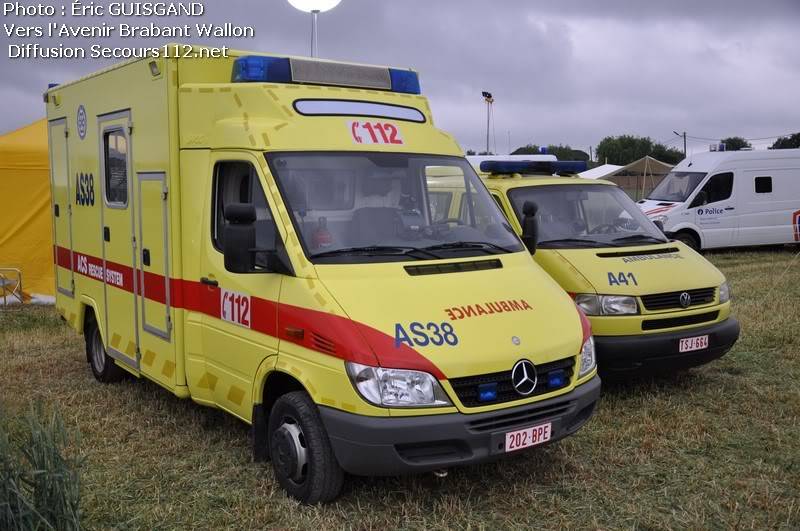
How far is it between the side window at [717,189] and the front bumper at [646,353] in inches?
424

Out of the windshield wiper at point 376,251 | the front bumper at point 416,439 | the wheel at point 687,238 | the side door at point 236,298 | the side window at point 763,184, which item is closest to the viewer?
the front bumper at point 416,439

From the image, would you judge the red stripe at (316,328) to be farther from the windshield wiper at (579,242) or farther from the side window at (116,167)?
the windshield wiper at (579,242)

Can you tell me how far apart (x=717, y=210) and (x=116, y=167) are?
44.9 ft

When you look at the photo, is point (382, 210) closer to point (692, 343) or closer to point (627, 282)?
point (627, 282)

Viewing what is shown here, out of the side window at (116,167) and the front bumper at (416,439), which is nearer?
the front bumper at (416,439)

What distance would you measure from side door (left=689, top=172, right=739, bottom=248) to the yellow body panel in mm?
Answer: 12339

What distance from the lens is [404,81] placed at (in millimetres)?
5957

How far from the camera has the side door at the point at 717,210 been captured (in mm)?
16641

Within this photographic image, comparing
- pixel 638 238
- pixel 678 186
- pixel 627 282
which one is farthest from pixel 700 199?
pixel 627 282

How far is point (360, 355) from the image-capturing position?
4164 millimetres

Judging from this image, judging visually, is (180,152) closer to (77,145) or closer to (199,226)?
(199,226)

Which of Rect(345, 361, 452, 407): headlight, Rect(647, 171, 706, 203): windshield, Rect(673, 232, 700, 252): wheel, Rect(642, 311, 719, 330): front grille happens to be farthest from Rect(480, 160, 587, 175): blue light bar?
Rect(647, 171, 706, 203): windshield

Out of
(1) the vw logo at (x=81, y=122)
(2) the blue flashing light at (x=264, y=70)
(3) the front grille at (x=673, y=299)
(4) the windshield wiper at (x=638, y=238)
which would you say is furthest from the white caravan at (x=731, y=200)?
(2) the blue flashing light at (x=264, y=70)

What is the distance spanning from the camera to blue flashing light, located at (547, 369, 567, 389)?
15.0 feet
